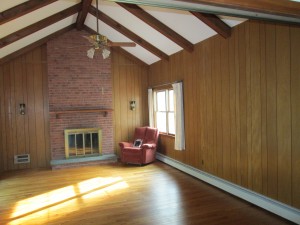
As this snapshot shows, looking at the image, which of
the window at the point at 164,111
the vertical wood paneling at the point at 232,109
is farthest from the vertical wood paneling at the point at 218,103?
the window at the point at 164,111

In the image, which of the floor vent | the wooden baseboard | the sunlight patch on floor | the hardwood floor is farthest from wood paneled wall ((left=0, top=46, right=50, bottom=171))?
the wooden baseboard

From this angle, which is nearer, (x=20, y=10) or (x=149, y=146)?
(x=20, y=10)

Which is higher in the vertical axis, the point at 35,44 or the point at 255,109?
the point at 35,44

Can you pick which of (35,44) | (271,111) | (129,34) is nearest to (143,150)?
(129,34)

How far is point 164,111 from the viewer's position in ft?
22.2

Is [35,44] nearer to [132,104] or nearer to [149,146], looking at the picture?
[132,104]

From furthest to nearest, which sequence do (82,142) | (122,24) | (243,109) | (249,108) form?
(82,142), (122,24), (243,109), (249,108)

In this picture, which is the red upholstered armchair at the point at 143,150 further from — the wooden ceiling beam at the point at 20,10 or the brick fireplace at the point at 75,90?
the wooden ceiling beam at the point at 20,10

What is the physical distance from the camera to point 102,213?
3.56 metres

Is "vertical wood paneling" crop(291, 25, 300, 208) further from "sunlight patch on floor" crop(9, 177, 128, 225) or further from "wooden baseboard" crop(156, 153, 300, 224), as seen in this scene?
"sunlight patch on floor" crop(9, 177, 128, 225)

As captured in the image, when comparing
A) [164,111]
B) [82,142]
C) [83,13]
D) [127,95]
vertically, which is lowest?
[82,142]

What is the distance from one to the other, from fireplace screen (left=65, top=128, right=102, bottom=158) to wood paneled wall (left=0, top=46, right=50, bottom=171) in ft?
2.16

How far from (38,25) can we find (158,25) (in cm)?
260

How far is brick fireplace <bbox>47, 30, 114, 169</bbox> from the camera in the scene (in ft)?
21.5
